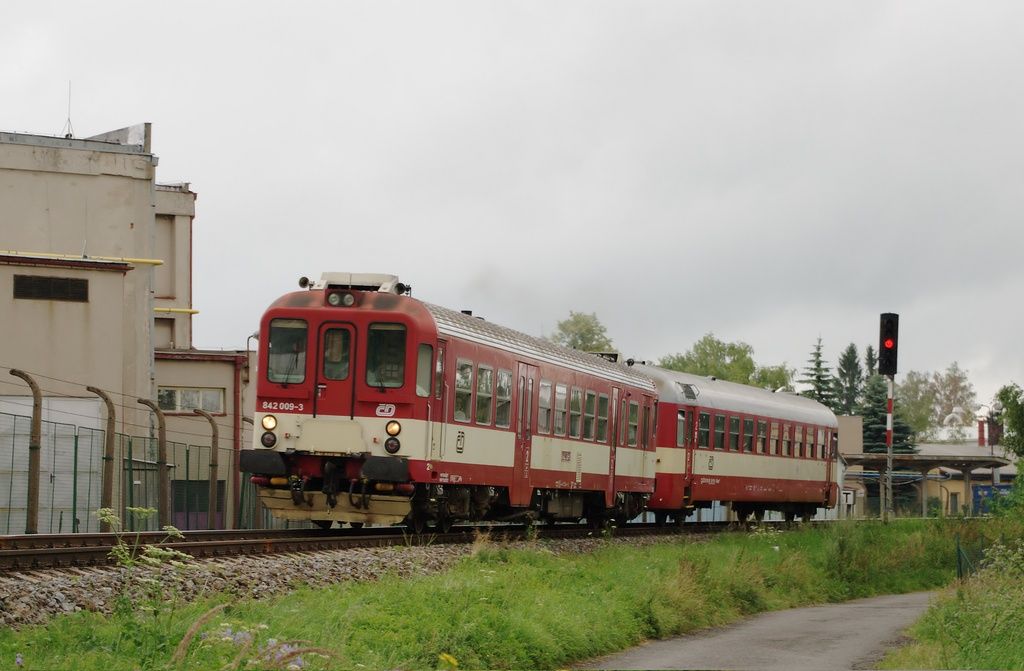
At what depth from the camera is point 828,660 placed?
15742mm

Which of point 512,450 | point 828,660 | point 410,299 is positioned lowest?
point 828,660

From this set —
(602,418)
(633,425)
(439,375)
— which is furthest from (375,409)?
(633,425)

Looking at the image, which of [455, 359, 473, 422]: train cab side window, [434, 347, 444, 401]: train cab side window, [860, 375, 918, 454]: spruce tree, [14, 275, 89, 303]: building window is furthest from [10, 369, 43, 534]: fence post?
[860, 375, 918, 454]: spruce tree

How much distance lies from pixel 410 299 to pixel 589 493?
357 inches

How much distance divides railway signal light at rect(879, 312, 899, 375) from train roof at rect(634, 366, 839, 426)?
200 inches

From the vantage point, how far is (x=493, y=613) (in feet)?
47.7

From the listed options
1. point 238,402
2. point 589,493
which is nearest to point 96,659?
point 589,493

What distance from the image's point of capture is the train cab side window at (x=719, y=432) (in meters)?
33.0

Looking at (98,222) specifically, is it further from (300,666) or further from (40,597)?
(300,666)

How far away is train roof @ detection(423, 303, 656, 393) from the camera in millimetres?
20547

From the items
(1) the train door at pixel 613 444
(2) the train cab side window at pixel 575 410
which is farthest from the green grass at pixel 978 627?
(1) the train door at pixel 613 444

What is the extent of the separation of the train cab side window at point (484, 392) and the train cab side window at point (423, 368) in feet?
5.60

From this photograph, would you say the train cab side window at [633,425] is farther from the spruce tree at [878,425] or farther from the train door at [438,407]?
the spruce tree at [878,425]

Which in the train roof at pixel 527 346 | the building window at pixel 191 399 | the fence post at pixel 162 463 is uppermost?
the train roof at pixel 527 346
